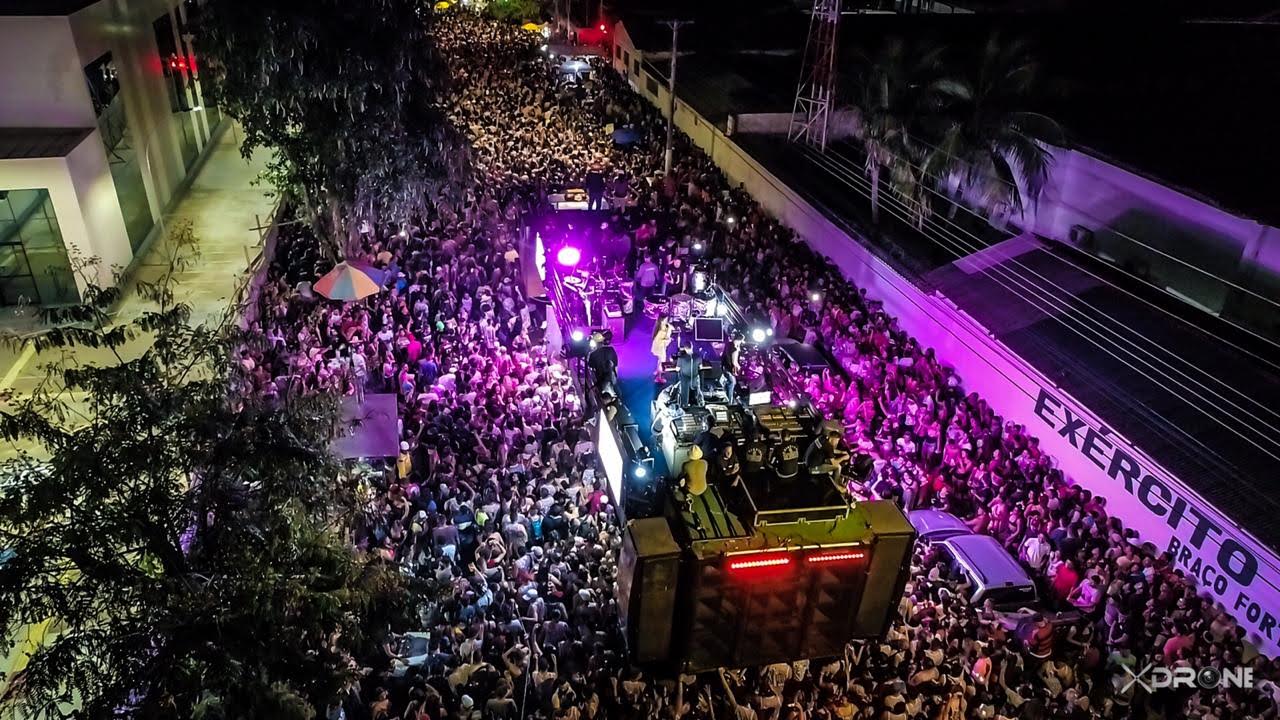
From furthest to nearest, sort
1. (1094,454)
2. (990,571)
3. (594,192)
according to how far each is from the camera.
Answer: (594,192), (1094,454), (990,571)

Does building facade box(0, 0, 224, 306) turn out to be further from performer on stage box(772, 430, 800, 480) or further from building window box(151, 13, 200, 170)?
performer on stage box(772, 430, 800, 480)

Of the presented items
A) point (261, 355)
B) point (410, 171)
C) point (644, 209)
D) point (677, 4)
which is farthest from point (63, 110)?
point (677, 4)

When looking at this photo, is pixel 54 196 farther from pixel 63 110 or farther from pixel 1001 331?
pixel 1001 331

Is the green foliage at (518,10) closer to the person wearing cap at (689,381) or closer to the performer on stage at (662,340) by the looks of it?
the performer on stage at (662,340)

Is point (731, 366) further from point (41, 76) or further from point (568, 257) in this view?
point (41, 76)

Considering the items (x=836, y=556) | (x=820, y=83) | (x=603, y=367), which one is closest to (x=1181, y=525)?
(x=836, y=556)

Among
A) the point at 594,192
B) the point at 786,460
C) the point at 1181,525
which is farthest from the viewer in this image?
the point at 594,192

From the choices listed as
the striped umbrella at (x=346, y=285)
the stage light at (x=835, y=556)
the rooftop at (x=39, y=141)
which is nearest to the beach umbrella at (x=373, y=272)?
the striped umbrella at (x=346, y=285)
